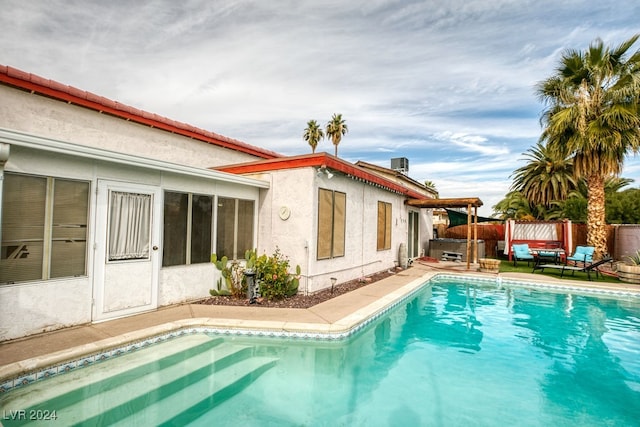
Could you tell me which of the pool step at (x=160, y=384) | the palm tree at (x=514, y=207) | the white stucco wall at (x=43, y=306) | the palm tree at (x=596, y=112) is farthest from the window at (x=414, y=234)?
the palm tree at (x=514, y=207)

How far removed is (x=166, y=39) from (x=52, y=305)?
9167 mm

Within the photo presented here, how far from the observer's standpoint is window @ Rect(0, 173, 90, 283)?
5027mm

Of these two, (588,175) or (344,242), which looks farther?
(588,175)

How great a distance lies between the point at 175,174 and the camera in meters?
7.39

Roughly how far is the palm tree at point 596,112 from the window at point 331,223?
1229 centimetres

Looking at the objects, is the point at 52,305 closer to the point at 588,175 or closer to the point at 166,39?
the point at 166,39

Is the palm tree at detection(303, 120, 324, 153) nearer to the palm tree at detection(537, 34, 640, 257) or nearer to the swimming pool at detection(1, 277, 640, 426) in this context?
the palm tree at detection(537, 34, 640, 257)

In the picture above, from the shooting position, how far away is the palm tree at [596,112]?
45.3 feet

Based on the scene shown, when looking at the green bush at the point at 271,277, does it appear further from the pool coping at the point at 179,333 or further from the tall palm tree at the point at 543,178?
the tall palm tree at the point at 543,178

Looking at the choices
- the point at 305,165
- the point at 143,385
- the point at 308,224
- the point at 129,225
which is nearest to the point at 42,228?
the point at 129,225

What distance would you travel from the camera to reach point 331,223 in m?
9.50

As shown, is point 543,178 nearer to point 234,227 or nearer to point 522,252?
point 522,252

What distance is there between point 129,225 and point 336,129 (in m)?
34.6

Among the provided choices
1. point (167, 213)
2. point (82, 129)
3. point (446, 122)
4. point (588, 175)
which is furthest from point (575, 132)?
point (82, 129)
